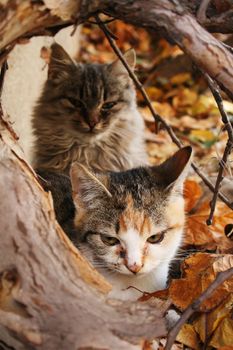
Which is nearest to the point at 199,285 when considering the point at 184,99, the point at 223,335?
the point at 223,335

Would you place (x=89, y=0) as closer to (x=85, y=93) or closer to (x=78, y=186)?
(x=78, y=186)

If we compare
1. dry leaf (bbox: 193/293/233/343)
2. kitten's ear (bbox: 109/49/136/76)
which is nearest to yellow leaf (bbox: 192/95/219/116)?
kitten's ear (bbox: 109/49/136/76)

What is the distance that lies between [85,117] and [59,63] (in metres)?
0.51

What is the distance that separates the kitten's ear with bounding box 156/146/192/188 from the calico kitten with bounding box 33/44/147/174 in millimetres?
1344

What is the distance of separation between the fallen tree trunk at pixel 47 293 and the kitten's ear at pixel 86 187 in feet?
1.75

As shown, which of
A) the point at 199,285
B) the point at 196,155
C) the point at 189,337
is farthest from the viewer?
the point at 196,155

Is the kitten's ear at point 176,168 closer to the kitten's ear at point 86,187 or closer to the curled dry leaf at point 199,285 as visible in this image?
the kitten's ear at point 86,187

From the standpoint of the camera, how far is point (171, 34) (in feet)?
7.08

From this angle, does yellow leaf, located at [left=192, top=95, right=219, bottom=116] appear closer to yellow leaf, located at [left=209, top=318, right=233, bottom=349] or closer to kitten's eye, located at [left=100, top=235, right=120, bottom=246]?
kitten's eye, located at [left=100, top=235, right=120, bottom=246]

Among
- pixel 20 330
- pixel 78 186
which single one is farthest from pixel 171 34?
pixel 20 330

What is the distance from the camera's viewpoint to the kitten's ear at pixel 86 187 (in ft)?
9.38

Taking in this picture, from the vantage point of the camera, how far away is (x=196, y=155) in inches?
237

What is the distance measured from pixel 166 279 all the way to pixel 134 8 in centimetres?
153

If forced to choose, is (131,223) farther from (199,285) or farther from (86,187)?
(199,285)
